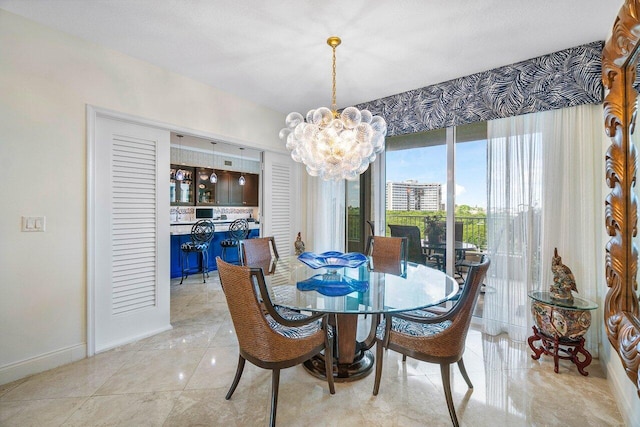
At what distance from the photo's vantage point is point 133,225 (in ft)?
8.79

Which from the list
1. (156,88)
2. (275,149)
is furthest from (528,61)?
(156,88)

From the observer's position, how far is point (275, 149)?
13.0 ft

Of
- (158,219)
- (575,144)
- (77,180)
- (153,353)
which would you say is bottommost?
(153,353)

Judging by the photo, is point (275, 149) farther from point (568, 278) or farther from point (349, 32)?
point (568, 278)

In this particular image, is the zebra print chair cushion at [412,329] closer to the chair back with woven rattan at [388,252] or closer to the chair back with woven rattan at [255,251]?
the chair back with woven rattan at [388,252]

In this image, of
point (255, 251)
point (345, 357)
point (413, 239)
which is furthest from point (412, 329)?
point (413, 239)

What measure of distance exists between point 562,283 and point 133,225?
151 inches

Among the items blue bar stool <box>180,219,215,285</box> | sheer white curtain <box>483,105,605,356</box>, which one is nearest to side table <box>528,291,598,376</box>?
sheer white curtain <box>483,105,605,356</box>

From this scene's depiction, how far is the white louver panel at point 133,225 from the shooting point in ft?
8.41

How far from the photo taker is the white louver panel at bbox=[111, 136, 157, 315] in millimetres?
2564

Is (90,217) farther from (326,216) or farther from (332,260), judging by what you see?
→ (326,216)

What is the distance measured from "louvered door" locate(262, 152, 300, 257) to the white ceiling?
135 centimetres

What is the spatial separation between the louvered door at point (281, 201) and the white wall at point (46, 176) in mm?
1865

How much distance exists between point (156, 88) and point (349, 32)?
1.96 metres
